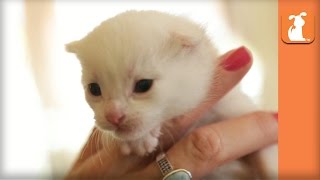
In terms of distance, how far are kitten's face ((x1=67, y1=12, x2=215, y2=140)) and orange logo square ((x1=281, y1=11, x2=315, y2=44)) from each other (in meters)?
0.17

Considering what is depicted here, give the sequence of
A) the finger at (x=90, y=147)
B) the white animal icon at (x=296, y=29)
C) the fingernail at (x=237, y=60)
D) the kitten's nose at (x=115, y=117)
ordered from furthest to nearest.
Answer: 1. the finger at (x=90, y=147)
2. the fingernail at (x=237, y=60)
3. the white animal icon at (x=296, y=29)
4. the kitten's nose at (x=115, y=117)

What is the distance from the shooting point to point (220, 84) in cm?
95

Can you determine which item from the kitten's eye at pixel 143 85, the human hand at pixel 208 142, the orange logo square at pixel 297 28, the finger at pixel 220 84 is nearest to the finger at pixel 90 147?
the human hand at pixel 208 142

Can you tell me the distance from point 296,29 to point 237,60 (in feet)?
0.54

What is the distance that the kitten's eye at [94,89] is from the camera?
2.64 ft

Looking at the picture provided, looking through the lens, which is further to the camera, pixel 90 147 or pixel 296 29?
pixel 90 147

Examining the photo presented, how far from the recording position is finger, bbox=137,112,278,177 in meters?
0.89

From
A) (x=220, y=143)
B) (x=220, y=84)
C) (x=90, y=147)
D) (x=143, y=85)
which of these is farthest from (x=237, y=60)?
(x=90, y=147)

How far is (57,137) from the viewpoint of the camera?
218cm

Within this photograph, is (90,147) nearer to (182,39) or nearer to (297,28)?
(182,39)

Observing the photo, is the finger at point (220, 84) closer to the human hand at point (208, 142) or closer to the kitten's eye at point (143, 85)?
the human hand at point (208, 142)

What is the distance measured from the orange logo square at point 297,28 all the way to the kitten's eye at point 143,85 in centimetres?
29

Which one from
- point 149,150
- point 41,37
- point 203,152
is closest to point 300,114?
point 203,152

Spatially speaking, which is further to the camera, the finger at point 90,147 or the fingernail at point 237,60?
the finger at point 90,147
